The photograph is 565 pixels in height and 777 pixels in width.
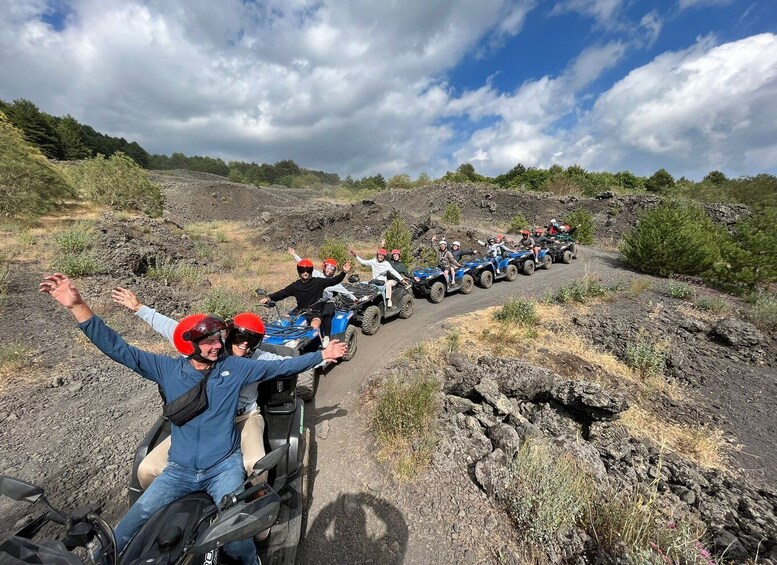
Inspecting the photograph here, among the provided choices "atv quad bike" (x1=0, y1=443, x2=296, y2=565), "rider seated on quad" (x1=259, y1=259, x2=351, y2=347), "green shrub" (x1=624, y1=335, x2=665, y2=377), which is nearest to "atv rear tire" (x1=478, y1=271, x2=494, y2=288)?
"green shrub" (x1=624, y1=335, x2=665, y2=377)

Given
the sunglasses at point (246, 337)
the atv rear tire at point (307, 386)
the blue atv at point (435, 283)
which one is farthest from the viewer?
the blue atv at point (435, 283)

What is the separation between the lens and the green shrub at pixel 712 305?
855 centimetres

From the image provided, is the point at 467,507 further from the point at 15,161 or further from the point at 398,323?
the point at 15,161

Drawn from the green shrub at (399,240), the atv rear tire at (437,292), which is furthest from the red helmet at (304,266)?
the green shrub at (399,240)

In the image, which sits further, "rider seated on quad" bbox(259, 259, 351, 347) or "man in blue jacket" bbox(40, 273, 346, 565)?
"rider seated on quad" bbox(259, 259, 351, 347)

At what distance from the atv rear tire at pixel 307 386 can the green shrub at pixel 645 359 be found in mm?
5907

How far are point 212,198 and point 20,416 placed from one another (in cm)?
3610

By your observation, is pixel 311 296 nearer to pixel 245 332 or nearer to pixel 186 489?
pixel 245 332

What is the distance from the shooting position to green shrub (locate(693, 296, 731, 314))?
28.1 ft

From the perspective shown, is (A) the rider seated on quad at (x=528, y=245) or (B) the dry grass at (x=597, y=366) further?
(A) the rider seated on quad at (x=528, y=245)

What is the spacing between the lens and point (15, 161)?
13289 millimetres

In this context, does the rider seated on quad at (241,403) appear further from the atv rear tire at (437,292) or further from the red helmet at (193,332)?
the atv rear tire at (437,292)

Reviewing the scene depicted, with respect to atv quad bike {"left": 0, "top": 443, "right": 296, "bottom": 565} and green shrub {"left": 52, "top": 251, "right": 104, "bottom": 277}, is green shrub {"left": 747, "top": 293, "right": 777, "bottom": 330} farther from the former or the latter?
green shrub {"left": 52, "top": 251, "right": 104, "bottom": 277}

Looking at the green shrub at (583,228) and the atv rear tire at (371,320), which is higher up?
the green shrub at (583,228)
